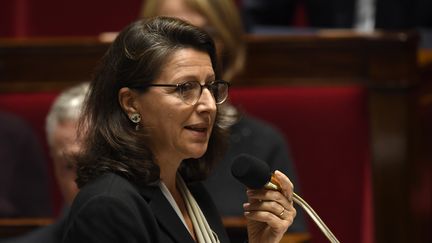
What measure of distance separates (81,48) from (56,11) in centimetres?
35

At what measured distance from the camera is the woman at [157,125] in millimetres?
736

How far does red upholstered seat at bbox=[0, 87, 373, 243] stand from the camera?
139 centimetres

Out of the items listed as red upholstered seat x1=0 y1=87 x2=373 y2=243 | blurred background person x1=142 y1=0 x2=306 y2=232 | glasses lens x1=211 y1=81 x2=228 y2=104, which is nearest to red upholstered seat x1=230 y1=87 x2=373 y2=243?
red upholstered seat x1=0 y1=87 x2=373 y2=243

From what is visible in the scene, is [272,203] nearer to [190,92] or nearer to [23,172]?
[190,92]

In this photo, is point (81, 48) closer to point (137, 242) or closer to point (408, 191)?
point (408, 191)

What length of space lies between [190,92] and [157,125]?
38mm

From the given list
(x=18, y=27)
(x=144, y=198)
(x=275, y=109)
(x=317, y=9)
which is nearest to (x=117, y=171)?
(x=144, y=198)

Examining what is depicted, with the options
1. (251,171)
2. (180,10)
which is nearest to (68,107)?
(180,10)

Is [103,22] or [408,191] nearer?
[408,191]

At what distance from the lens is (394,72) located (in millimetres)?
1385

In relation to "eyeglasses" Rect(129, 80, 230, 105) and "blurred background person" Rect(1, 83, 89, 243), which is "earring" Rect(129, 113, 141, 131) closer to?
"eyeglasses" Rect(129, 80, 230, 105)

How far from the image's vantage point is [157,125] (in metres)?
0.76

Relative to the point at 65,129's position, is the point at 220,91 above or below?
above

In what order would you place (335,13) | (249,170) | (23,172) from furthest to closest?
(335,13) → (23,172) → (249,170)
